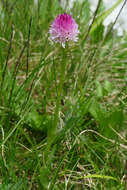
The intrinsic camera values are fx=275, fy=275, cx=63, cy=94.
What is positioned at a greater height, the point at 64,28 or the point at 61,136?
the point at 64,28

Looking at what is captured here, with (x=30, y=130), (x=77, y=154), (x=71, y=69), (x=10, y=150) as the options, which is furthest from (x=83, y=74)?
(x=10, y=150)

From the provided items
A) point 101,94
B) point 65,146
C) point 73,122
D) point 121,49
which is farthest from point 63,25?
point 121,49

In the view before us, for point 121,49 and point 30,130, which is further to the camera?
point 121,49

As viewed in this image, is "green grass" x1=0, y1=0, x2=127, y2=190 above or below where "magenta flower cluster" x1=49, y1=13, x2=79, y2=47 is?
below

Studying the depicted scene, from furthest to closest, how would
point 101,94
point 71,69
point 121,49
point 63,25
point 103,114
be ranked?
point 121,49, point 71,69, point 101,94, point 103,114, point 63,25

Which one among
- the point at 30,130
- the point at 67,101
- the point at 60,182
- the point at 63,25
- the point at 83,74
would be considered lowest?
the point at 60,182

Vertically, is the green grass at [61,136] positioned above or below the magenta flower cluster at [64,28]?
below

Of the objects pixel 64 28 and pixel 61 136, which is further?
pixel 61 136

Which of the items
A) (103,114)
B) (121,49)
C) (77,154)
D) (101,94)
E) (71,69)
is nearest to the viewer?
Answer: (77,154)

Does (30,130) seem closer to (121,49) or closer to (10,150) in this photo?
(10,150)

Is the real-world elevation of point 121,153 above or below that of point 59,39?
below
